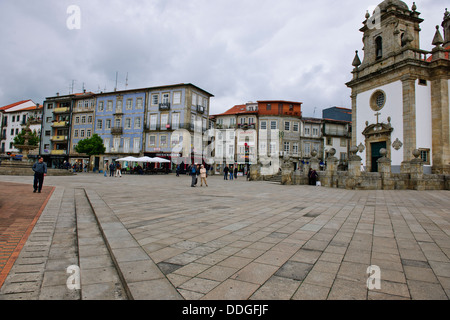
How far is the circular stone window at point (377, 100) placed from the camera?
2269 centimetres

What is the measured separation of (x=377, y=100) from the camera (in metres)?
23.4

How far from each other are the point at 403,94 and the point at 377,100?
275 centimetres

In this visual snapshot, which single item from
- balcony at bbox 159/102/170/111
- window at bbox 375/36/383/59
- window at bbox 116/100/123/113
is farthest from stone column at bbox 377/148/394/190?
window at bbox 116/100/123/113

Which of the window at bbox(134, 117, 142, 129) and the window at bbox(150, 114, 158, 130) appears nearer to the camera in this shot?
the window at bbox(150, 114, 158, 130)

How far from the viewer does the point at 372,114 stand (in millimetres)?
23578

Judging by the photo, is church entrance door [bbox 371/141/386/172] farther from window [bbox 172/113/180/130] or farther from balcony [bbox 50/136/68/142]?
balcony [bbox 50/136/68/142]

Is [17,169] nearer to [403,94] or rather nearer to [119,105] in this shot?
[119,105]

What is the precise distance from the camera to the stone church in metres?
20.3

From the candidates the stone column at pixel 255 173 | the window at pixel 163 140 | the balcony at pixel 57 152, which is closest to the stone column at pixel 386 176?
the stone column at pixel 255 173

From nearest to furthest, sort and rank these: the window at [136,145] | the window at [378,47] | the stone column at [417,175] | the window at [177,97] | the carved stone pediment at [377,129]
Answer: the stone column at [417,175] < the carved stone pediment at [377,129] < the window at [378,47] < the window at [177,97] < the window at [136,145]

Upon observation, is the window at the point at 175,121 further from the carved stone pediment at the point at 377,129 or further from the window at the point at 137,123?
the carved stone pediment at the point at 377,129

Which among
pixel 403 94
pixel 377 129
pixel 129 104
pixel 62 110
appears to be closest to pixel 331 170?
→ pixel 377 129
